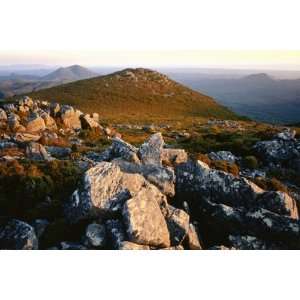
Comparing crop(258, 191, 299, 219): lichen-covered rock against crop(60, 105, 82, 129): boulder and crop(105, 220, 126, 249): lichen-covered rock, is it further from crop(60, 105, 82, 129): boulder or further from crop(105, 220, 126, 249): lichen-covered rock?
crop(60, 105, 82, 129): boulder

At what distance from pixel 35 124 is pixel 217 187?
14.1 metres

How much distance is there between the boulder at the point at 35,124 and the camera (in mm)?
21453

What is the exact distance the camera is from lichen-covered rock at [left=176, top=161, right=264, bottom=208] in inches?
385

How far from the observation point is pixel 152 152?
440 inches

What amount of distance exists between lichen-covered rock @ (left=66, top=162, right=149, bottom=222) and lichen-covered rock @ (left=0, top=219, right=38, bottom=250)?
0.84 meters

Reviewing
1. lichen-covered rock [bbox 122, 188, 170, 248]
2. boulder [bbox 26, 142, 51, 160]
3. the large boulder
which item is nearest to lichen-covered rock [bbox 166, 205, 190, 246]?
lichen-covered rock [bbox 122, 188, 170, 248]

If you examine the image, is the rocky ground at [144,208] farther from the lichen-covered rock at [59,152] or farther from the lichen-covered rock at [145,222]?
the lichen-covered rock at [59,152]

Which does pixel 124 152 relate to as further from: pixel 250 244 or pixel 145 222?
pixel 250 244

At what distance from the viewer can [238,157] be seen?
54.2 feet

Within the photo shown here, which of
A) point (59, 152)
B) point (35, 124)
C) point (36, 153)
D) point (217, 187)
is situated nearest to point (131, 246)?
point (217, 187)

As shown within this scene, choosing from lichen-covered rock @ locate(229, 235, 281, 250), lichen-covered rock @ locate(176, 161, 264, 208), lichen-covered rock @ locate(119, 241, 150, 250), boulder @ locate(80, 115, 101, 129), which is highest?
lichen-covered rock @ locate(176, 161, 264, 208)
